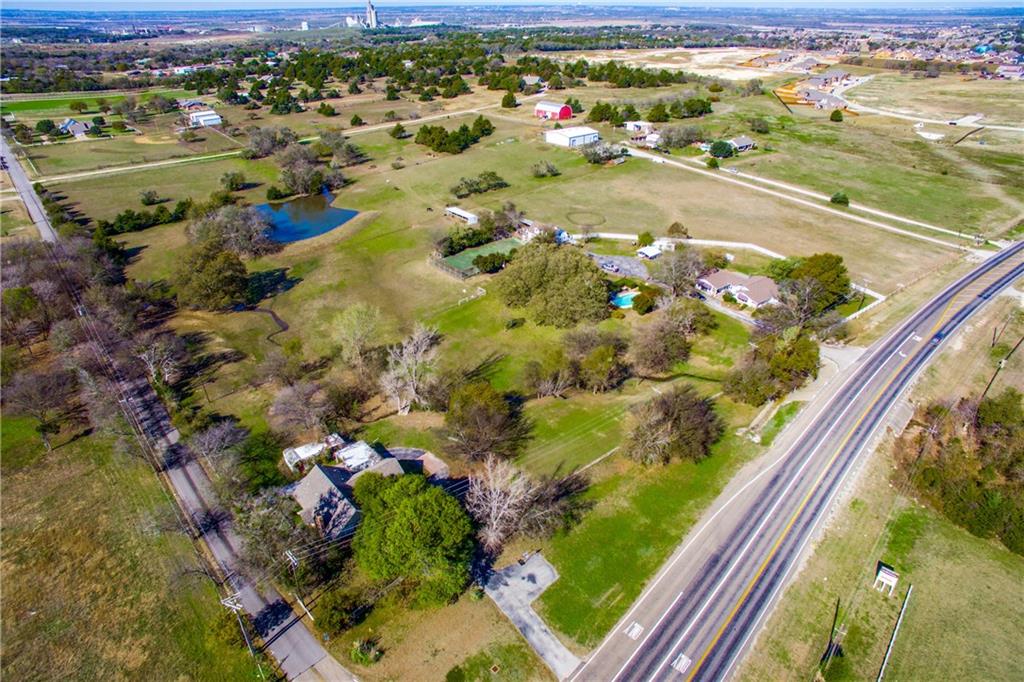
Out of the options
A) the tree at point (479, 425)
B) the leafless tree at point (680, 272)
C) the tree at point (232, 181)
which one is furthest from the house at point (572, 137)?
the tree at point (479, 425)

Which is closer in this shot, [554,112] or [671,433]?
[671,433]

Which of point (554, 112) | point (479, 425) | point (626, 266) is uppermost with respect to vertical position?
point (554, 112)

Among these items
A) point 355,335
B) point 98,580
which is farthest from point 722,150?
point 98,580

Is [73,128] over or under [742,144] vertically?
under

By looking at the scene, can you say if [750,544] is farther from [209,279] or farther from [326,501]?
[209,279]

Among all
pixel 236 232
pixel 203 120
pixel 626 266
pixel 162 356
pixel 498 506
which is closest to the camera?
pixel 498 506

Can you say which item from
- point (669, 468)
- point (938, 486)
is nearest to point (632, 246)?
point (669, 468)

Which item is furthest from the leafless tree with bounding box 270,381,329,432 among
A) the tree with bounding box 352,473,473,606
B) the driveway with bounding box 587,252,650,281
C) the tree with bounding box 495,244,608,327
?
the driveway with bounding box 587,252,650,281

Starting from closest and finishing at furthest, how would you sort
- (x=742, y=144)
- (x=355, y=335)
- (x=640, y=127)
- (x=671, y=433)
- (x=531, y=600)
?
(x=531, y=600) → (x=671, y=433) → (x=355, y=335) → (x=742, y=144) → (x=640, y=127)
